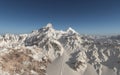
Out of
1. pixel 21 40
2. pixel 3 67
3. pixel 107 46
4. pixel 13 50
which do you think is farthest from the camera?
pixel 21 40

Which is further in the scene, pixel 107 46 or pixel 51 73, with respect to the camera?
pixel 107 46

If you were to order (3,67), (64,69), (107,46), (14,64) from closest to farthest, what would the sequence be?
(3,67) < (14,64) < (64,69) < (107,46)

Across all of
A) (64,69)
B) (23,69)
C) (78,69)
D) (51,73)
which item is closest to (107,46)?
(78,69)

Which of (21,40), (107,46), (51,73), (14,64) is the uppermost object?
(21,40)

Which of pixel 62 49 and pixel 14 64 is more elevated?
pixel 62 49

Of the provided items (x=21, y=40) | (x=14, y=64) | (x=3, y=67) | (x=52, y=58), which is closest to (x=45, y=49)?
(x=52, y=58)

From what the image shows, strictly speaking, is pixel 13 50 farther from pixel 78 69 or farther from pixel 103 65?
pixel 103 65

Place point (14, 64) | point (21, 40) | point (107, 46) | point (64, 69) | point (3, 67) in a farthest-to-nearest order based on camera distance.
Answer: point (21, 40) → point (107, 46) → point (64, 69) → point (14, 64) → point (3, 67)

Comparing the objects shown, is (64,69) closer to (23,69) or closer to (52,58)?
(52,58)

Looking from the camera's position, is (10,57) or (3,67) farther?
(10,57)
